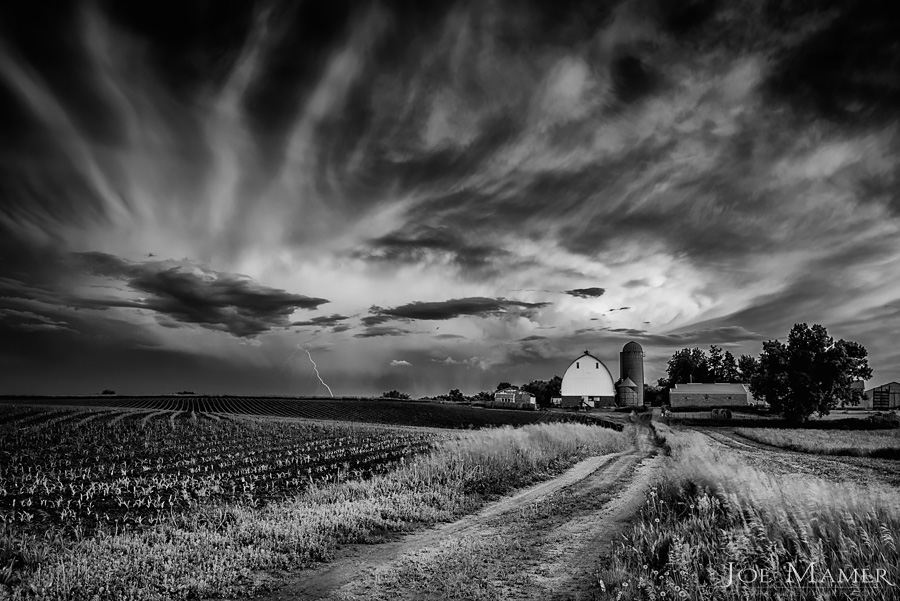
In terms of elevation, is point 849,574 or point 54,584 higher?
point 849,574

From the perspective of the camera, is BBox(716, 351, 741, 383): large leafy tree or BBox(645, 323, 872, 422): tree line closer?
Result: BBox(645, 323, 872, 422): tree line

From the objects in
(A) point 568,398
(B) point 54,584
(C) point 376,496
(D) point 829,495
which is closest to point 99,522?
(B) point 54,584

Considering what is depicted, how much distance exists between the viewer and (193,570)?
358 inches

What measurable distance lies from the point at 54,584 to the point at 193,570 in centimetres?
200

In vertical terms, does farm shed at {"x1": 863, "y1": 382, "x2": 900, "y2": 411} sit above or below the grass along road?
above

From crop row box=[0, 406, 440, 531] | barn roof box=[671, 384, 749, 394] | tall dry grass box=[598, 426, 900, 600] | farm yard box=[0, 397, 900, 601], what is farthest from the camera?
barn roof box=[671, 384, 749, 394]

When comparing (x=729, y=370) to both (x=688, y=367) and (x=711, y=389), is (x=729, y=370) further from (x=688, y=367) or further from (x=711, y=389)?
(x=711, y=389)

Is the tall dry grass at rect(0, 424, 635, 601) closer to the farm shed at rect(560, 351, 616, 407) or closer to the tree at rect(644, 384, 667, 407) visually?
the farm shed at rect(560, 351, 616, 407)

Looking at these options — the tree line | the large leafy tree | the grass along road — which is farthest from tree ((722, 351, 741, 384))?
the grass along road

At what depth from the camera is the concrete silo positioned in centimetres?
13762

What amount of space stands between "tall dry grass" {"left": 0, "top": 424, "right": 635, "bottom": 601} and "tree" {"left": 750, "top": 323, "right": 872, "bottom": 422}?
61942mm

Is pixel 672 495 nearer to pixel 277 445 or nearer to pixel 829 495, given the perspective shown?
pixel 829 495

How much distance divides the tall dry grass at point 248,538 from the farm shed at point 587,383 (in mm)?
121360

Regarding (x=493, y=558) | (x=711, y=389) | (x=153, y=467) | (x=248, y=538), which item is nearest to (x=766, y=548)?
(x=493, y=558)
